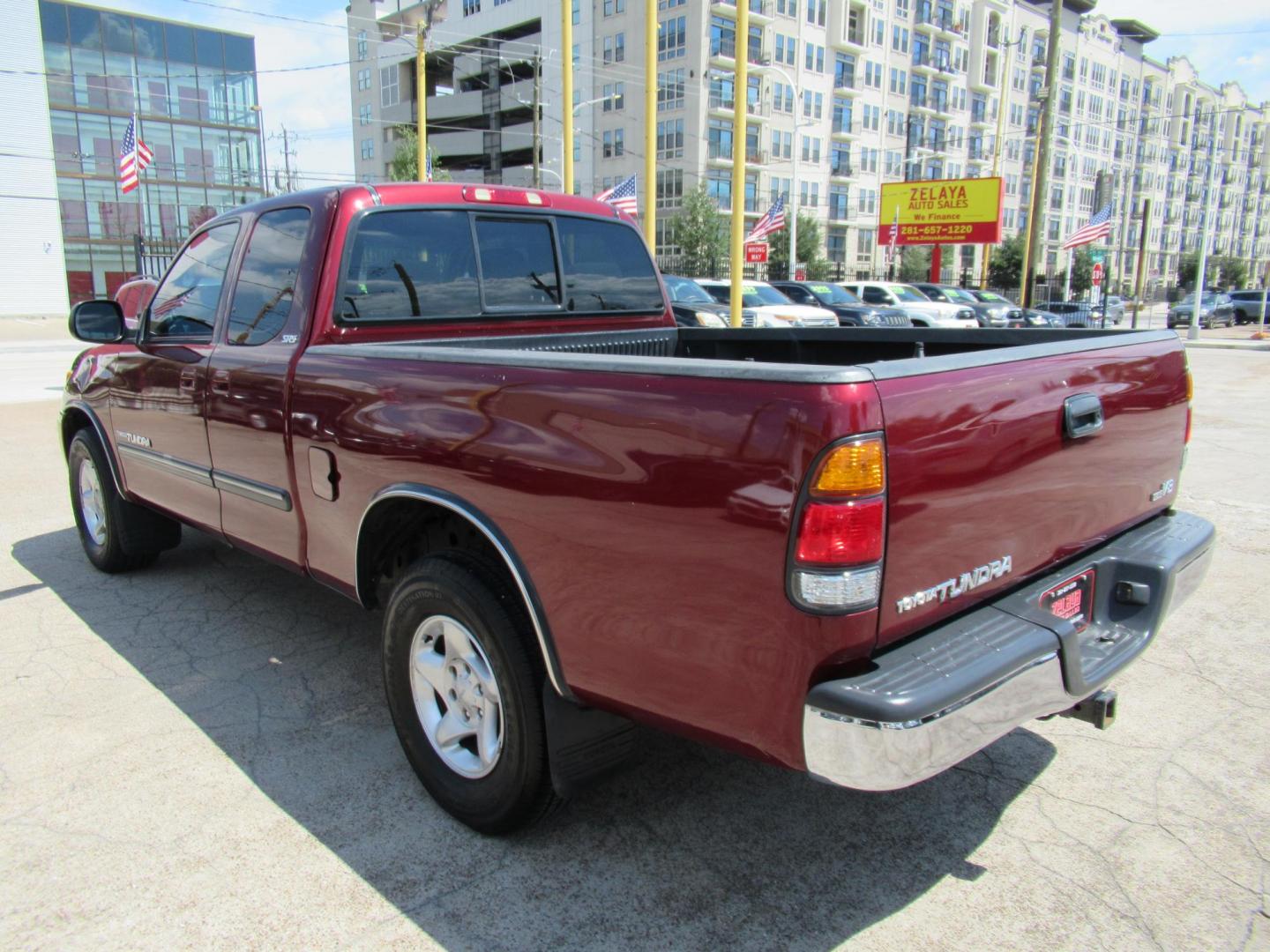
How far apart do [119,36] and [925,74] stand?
180 feet

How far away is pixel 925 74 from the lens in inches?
2744

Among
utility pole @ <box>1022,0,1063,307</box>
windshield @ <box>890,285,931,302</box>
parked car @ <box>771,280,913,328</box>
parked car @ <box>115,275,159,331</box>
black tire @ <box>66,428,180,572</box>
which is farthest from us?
windshield @ <box>890,285,931,302</box>

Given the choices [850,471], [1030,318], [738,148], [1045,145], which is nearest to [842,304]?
[1030,318]

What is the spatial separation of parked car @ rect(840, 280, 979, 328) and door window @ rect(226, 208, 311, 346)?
806 inches

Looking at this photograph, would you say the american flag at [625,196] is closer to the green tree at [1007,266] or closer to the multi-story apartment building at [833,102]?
the multi-story apartment building at [833,102]

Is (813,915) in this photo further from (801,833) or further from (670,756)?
(670,756)

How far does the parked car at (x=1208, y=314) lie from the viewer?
4088 cm

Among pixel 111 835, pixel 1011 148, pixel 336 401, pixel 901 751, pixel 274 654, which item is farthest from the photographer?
pixel 1011 148

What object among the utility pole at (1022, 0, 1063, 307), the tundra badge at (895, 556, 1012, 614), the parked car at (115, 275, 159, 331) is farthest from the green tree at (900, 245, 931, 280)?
the tundra badge at (895, 556, 1012, 614)

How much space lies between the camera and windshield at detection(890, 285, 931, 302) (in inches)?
1105

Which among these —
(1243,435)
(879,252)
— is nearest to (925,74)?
(879,252)

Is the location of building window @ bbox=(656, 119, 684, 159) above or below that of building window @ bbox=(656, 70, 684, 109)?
below

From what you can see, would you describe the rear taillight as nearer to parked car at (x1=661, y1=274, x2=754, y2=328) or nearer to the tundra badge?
the tundra badge

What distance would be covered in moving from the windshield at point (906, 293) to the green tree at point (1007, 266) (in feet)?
118
